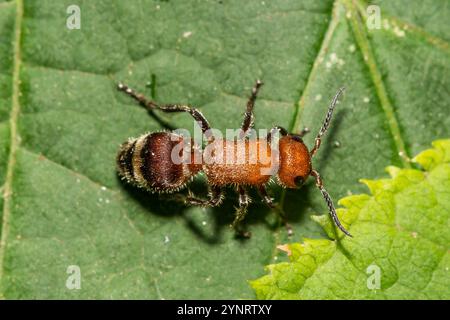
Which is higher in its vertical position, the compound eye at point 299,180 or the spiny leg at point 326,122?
the spiny leg at point 326,122

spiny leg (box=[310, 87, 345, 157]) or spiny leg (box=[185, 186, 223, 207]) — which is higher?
spiny leg (box=[310, 87, 345, 157])

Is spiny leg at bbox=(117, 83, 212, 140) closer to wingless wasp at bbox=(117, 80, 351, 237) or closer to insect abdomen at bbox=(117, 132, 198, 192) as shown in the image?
wingless wasp at bbox=(117, 80, 351, 237)

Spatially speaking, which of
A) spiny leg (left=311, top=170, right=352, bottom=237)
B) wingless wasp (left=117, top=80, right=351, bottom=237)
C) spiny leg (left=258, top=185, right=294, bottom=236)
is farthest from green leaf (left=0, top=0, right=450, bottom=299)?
spiny leg (left=311, top=170, right=352, bottom=237)

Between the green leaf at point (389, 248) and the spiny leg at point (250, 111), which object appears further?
the spiny leg at point (250, 111)

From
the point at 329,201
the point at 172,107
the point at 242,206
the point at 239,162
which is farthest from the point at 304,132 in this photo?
the point at 172,107

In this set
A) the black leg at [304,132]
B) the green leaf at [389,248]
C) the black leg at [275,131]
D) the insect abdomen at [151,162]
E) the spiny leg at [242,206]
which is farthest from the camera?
the black leg at [304,132]

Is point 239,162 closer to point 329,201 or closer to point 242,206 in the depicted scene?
point 242,206

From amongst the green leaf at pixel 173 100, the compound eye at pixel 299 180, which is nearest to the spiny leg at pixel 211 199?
the green leaf at pixel 173 100

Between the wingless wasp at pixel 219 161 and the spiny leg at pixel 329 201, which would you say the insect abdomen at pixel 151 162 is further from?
the spiny leg at pixel 329 201
